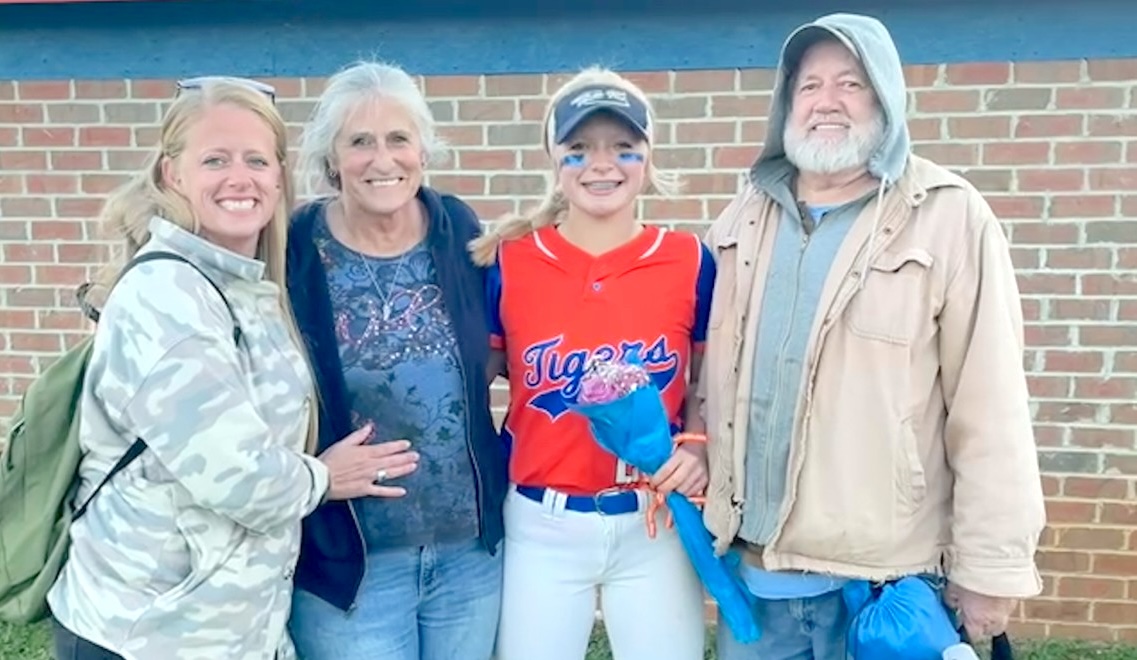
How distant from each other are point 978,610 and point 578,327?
1083 millimetres

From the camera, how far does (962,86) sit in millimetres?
3814

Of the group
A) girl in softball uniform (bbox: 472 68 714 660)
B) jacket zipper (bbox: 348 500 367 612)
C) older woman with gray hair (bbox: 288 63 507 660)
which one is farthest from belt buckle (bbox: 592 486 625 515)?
jacket zipper (bbox: 348 500 367 612)

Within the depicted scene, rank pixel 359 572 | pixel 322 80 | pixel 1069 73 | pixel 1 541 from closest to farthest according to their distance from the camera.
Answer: pixel 1 541
pixel 359 572
pixel 1069 73
pixel 322 80

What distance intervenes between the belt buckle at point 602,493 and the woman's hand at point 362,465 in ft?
1.47

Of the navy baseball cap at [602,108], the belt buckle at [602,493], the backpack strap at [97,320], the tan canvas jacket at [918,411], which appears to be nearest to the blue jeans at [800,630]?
the tan canvas jacket at [918,411]

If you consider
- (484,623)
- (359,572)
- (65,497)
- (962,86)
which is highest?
(962,86)

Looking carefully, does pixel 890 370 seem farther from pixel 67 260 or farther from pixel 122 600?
pixel 67 260

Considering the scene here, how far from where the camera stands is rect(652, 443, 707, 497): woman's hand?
2467mm

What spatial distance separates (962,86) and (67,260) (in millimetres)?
3554

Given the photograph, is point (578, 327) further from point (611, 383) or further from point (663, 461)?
point (663, 461)

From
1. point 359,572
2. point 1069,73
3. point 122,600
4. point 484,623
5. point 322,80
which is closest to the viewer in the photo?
point 122,600

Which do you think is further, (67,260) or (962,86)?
(67,260)

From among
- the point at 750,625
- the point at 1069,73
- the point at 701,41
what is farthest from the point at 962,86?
the point at 750,625

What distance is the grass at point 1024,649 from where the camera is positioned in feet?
13.3
